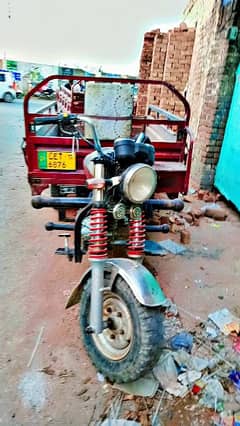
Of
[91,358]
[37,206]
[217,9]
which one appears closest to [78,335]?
[91,358]

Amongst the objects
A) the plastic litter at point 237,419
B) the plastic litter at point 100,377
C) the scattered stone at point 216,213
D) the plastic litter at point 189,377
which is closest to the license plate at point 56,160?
the plastic litter at point 100,377

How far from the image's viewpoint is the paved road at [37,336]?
1570mm

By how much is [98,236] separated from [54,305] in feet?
3.05

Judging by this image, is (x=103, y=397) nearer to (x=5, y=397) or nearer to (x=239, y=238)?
(x=5, y=397)

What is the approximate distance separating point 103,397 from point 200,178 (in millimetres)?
3877

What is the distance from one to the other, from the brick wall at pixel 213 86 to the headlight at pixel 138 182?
3418 millimetres

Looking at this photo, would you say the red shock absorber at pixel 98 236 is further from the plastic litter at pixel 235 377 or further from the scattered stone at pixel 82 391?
the plastic litter at pixel 235 377

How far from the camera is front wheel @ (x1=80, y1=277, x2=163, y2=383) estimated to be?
1.50 metres

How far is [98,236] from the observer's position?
1.61 meters

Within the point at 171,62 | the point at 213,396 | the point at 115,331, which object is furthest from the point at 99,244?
the point at 171,62

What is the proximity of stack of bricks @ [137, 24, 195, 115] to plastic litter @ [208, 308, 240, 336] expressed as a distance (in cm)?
482

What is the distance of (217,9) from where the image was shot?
178 inches

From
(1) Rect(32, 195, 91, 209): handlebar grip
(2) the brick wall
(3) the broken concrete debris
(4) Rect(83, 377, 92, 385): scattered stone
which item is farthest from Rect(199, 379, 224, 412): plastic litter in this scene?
(2) the brick wall

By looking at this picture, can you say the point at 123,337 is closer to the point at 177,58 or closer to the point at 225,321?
the point at 225,321
